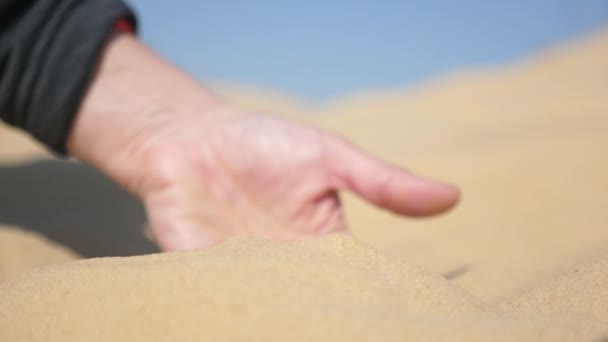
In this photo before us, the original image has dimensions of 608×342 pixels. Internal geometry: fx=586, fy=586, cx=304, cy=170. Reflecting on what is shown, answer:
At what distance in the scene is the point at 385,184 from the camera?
53.2 inches

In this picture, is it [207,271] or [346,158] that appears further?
[346,158]

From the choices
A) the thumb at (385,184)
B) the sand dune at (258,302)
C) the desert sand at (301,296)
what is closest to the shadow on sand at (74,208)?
the desert sand at (301,296)

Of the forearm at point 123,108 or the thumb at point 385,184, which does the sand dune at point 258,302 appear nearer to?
the thumb at point 385,184

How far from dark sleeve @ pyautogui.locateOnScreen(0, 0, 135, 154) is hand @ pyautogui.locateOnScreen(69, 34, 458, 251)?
0.16 ft

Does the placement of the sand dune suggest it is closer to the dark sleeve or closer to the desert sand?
the desert sand

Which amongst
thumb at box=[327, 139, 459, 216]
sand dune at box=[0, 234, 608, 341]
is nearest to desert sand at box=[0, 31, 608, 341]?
sand dune at box=[0, 234, 608, 341]

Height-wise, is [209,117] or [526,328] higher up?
[526,328]

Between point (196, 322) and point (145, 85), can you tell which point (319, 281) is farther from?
point (145, 85)

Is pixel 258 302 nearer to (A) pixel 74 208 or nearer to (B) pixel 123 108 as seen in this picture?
(B) pixel 123 108

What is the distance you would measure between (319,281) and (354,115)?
298 inches

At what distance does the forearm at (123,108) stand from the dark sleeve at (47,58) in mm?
32

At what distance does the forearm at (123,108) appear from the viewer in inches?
58.7

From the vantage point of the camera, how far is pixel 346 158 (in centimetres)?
138

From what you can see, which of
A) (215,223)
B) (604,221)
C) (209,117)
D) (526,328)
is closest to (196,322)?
(526,328)
